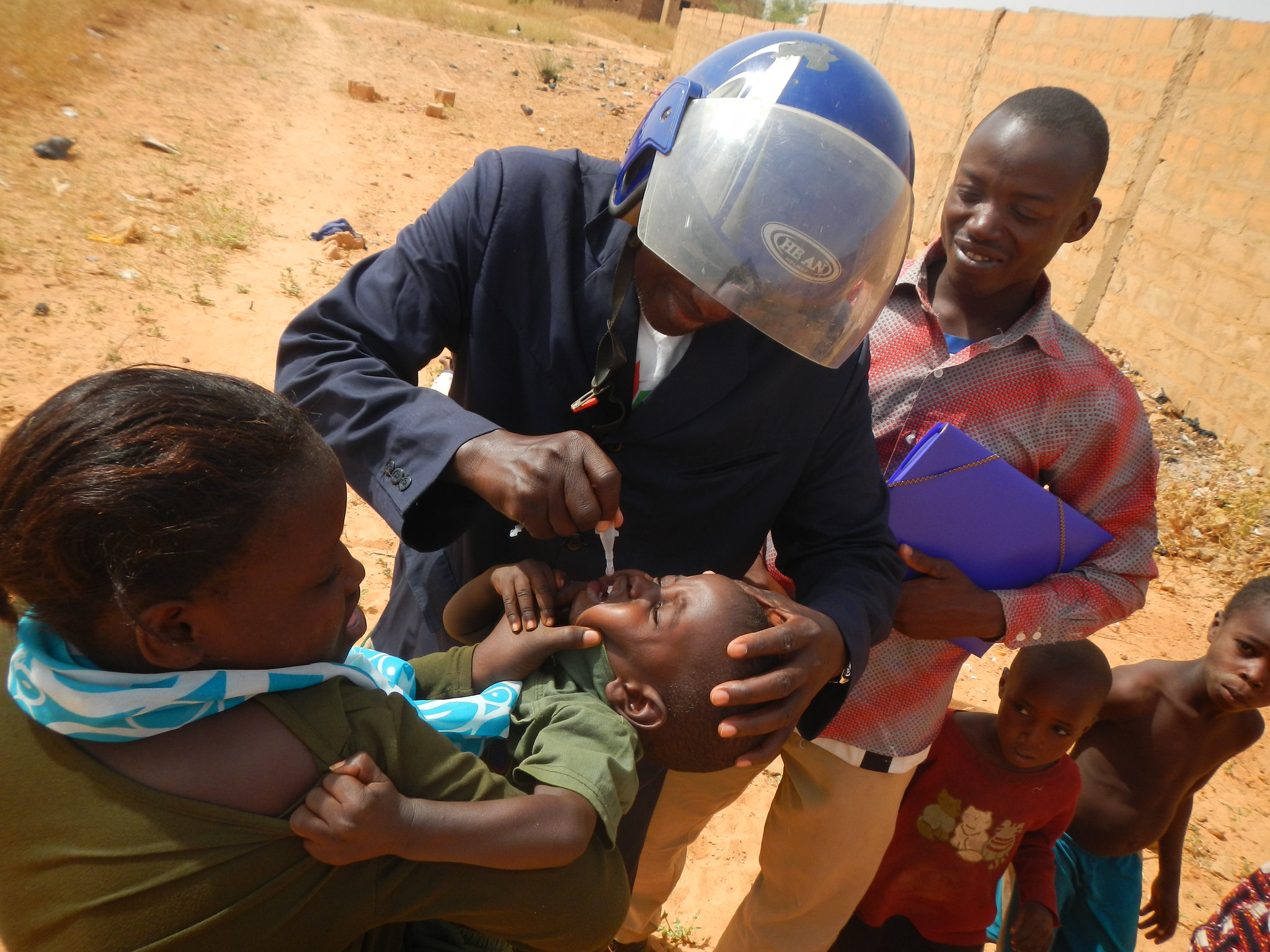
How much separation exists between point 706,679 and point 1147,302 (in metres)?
7.18

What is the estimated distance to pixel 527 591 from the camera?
5.64 feet

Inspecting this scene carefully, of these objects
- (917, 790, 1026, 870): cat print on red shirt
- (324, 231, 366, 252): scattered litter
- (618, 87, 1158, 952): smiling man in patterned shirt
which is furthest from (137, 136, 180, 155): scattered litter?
(917, 790, 1026, 870): cat print on red shirt

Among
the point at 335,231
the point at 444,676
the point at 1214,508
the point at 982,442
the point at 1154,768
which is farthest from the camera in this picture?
the point at 335,231

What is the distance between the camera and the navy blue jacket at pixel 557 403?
1.63 m

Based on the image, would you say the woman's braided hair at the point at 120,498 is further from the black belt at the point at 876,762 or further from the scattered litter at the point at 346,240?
the scattered litter at the point at 346,240

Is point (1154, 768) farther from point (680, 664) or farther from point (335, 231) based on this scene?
point (335, 231)

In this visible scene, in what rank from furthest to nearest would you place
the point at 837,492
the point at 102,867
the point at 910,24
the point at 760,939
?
the point at 910,24 < the point at 760,939 < the point at 837,492 < the point at 102,867

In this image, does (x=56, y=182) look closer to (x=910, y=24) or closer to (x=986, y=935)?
(x=986, y=935)

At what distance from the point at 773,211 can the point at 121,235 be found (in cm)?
688

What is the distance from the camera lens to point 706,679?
168 cm

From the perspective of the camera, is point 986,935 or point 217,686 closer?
point 217,686

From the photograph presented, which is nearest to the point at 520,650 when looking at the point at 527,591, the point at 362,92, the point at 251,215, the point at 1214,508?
the point at 527,591

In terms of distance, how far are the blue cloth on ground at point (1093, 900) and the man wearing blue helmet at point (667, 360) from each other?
65.0 inches

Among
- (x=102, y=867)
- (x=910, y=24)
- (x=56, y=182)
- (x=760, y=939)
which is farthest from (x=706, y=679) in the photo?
(x=910, y=24)
